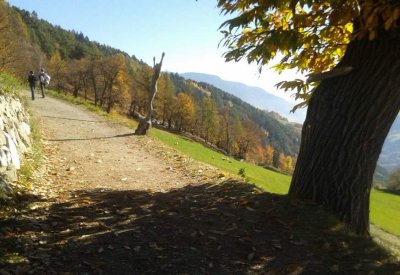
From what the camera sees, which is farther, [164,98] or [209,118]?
[209,118]

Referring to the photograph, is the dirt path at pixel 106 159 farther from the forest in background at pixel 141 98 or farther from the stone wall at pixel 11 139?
the forest in background at pixel 141 98

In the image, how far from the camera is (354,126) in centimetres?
583

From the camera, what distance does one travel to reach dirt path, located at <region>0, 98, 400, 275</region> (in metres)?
4.47

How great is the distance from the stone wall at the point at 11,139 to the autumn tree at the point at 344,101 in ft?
14.9

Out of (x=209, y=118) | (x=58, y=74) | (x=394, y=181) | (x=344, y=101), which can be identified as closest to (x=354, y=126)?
(x=344, y=101)

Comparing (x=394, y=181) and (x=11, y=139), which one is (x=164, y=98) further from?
(x=11, y=139)

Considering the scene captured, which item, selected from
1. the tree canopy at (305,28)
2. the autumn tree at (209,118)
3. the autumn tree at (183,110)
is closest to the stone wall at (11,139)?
the tree canopy at (305,28)

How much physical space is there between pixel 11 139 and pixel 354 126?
679cm

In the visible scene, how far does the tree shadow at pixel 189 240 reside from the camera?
4465 millimetres

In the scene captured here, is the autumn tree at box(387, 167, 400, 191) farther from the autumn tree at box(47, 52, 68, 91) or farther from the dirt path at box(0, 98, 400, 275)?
the dirt path at box(0, 98, 400, 275)

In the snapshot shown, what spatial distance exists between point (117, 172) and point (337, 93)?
21.6 feet

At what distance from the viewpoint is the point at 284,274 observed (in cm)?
448

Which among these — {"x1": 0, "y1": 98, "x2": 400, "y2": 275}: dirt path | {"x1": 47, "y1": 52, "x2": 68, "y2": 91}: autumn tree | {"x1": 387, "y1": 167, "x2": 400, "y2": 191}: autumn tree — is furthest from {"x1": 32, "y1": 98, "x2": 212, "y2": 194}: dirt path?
{"x1": 387, "y1": 167, "x2": 400, "y2": 191}: autumn tree

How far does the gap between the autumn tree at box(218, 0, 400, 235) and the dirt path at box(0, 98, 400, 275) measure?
0.57 metres
